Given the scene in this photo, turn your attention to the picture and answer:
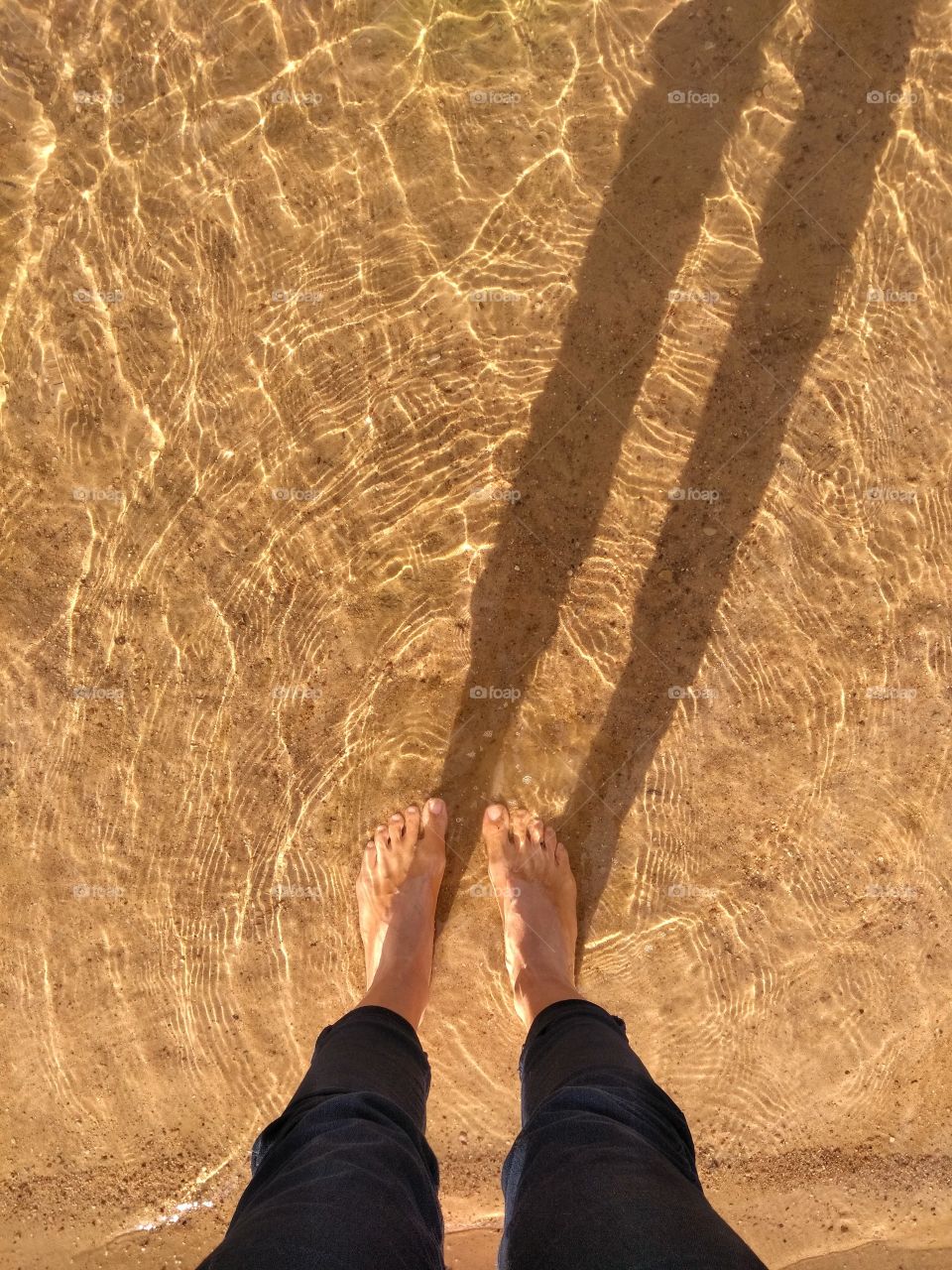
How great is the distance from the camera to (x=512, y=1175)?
208cm

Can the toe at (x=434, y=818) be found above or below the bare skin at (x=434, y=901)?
above

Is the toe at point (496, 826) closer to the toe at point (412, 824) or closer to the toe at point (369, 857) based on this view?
the toe at point (412, 824)

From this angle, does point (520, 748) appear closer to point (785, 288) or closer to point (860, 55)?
point (785, 288)

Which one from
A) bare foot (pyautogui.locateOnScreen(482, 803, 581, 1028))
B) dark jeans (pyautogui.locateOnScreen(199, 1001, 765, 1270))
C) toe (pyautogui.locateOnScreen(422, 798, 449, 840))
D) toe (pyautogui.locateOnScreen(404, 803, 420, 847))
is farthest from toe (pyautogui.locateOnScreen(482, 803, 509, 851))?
dark jeans (pyautogui.locateOnScreen(199, 1001, 765, 1270))

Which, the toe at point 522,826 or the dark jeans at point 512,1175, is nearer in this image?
the dark jeans at point 512,1175

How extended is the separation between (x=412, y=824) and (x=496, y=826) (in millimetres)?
373

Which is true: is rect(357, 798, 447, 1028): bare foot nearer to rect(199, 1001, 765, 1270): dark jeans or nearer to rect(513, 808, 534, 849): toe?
rect(513, 808, 534, 849): toe

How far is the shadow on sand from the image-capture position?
3.11m

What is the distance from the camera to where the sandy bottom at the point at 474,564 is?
10.2 ft

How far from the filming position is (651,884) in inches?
127

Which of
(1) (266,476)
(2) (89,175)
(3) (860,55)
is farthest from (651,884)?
(2) (89,175)

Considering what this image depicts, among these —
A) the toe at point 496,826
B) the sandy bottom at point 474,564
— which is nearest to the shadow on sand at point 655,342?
the sandy bottom at point 474,564

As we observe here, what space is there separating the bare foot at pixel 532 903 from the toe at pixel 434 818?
0.61 ft

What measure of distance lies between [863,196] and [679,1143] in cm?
367
